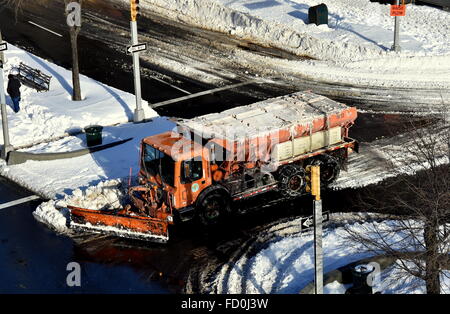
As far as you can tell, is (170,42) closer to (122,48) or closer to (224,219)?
(122,48)

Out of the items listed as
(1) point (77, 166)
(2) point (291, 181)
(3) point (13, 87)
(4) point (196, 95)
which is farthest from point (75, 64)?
(2) point (291, 181)

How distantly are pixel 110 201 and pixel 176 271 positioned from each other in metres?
4.13

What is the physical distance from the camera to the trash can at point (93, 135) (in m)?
27.6

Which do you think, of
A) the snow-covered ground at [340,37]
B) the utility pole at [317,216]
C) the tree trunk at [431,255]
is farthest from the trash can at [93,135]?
the tree trunk at [431,255]

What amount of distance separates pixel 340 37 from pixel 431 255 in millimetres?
22238

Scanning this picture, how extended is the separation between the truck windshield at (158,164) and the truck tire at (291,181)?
150 inches

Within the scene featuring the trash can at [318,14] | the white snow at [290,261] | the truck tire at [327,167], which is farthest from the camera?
the trash can at [318,14]

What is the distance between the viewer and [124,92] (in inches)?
1294

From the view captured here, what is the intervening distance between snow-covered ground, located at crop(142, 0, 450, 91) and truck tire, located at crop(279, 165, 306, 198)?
445 inches

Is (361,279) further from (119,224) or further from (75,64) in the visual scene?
(75,64)

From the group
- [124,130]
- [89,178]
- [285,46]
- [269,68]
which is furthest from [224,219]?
[285,46]

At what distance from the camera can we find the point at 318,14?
38.0 m

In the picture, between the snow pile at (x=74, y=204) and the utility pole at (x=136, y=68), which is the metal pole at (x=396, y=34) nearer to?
the utility pole at (x=136, y=68)

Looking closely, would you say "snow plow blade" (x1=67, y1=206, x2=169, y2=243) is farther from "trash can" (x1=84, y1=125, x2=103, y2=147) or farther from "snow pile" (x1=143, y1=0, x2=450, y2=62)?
"snow pile" (x1=143, y1=0, x2=450, y2=62)
